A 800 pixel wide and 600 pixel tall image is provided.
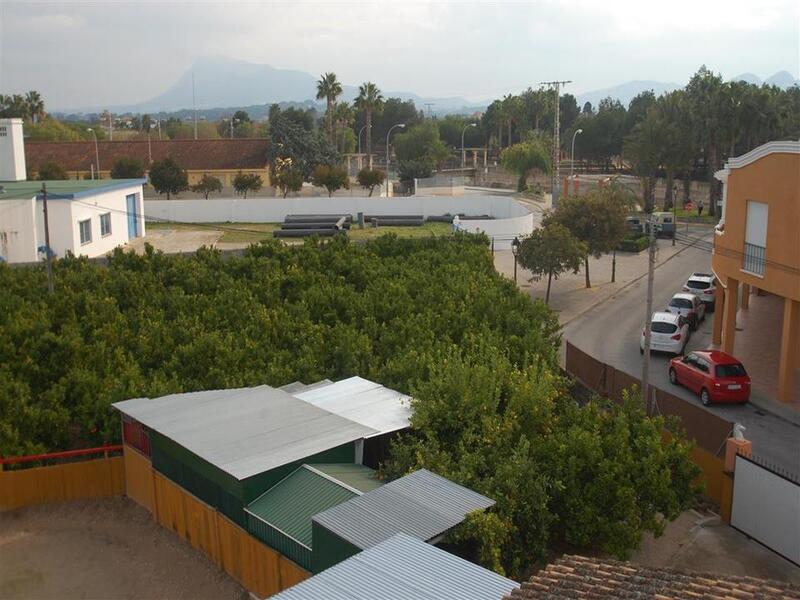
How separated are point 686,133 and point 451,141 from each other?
225ft

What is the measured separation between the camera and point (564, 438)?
1401cm

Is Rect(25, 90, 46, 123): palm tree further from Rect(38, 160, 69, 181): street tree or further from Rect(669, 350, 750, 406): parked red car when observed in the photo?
Rect(669, 350, 750, 406): parked red car

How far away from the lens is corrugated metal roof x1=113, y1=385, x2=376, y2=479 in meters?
13.7

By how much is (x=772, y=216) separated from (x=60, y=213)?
1301 inches

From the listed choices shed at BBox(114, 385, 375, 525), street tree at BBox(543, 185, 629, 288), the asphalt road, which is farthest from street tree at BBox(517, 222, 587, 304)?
shed at BBox(114, 385, 375, 525)

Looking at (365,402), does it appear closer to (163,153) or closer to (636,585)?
(636,585)

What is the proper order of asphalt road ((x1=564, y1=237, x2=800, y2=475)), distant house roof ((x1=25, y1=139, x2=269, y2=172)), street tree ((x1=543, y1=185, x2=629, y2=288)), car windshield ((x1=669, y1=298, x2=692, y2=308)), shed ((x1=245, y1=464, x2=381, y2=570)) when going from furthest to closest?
distant house roof ((x1=25, y1=139, x2=269, y2=172))
street tree ((x1=543, y1=185, x2=629, y2=288))
car windshield ((x1=669, y1=298, x2=692, y2=308))
asphalt road ((x1=564, y1=237, x2=800, y2=475))
shed ((x1=245, y1=464, x2=381, y2=570))

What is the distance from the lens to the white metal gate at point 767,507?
542 inches

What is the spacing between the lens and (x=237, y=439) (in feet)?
47.7

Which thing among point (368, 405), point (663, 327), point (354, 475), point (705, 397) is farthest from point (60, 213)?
point (354, 475)

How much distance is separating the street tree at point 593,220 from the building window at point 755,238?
15.3m

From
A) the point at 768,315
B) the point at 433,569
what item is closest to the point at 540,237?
the point at 768,315

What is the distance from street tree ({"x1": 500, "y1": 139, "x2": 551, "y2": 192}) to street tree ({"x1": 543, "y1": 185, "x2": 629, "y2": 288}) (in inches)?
1797

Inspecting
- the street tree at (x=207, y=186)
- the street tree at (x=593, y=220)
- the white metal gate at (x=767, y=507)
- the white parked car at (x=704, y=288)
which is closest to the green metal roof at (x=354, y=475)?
the white metal gate at (x=767, y=507)
